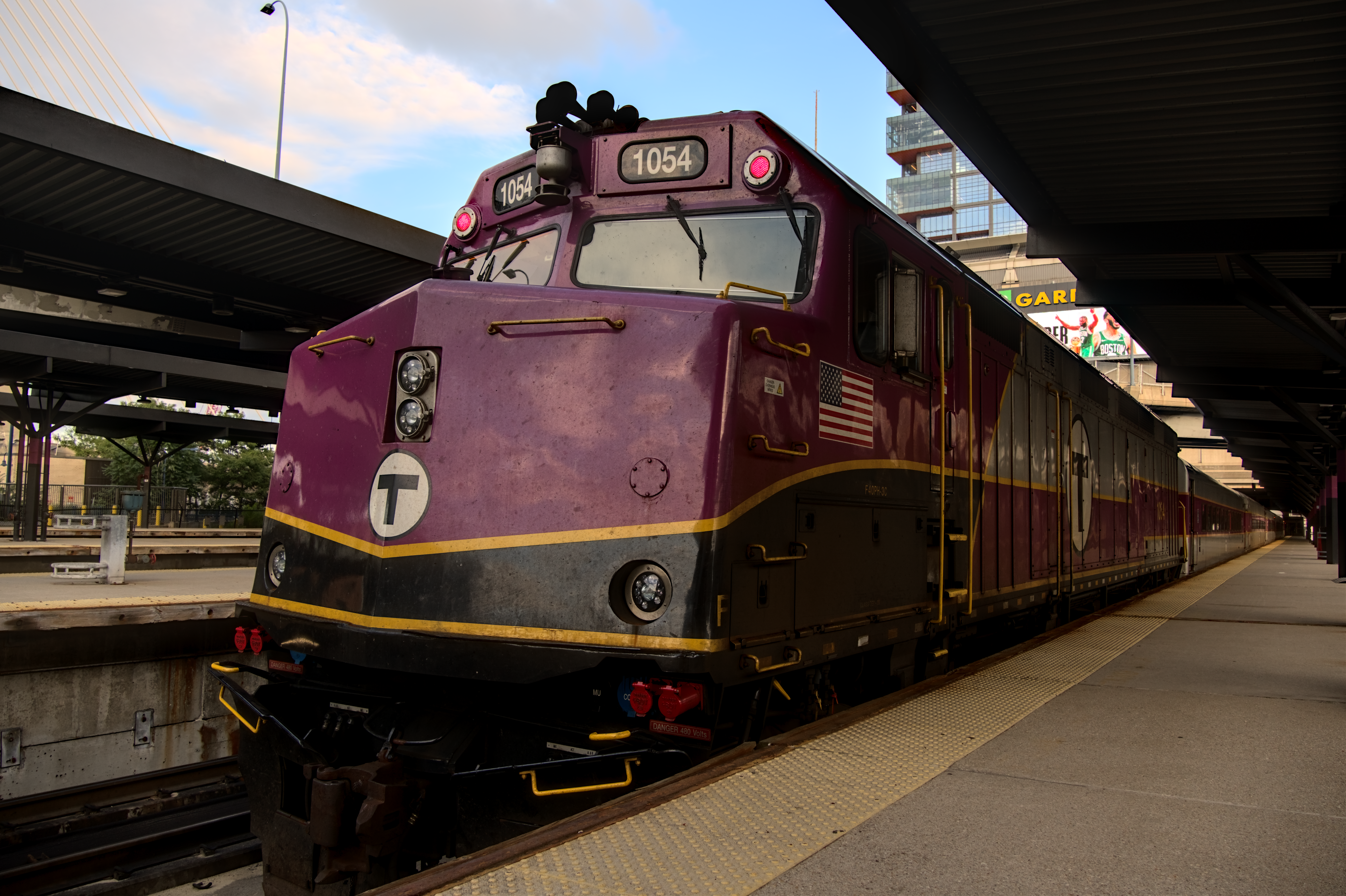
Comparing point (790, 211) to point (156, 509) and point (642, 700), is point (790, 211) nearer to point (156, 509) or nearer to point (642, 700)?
point (642, 700)

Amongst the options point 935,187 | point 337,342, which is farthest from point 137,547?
point 935,187

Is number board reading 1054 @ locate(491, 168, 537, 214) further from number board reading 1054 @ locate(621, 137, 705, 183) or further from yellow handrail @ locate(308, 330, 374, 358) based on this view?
yellow handrail @ locate(308, 330, 374, 358)

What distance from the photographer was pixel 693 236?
4871mm

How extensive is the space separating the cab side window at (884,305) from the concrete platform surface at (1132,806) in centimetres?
217

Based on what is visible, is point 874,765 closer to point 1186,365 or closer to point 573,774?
point 573,774

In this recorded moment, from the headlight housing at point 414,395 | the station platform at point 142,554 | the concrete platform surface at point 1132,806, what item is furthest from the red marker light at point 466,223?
the station platform at point 142,554

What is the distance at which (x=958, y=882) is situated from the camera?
3.14 meters

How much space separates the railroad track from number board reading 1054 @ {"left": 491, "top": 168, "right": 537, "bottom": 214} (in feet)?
16.8

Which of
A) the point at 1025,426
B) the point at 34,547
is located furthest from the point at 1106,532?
the point at 34,547

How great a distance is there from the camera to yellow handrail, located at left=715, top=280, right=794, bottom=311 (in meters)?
4.27

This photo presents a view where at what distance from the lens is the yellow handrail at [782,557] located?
162 inches

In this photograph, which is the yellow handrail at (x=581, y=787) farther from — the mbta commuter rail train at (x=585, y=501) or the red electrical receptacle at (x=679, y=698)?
the red electrical receptacle at (x=679, y=698)

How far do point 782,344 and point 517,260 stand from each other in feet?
6.05

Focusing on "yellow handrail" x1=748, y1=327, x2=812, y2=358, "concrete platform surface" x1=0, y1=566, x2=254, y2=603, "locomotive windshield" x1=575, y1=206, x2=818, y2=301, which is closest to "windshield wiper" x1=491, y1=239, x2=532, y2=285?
"locomotive windshield" x1=575, y1=206, x2=818, y2=301
